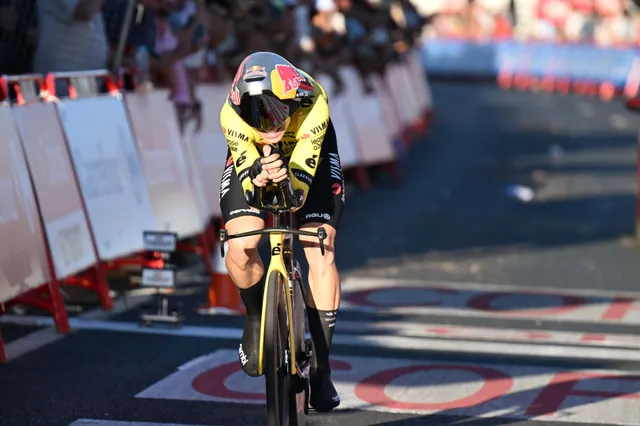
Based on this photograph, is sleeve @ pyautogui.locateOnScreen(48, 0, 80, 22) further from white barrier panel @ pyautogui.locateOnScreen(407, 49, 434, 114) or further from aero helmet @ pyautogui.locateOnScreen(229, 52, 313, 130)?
white barrier panel @ pyautogui.locateOnScreen(407, 49, 434, 114)

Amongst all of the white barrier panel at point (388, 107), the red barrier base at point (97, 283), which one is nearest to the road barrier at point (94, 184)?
the red barrier base at point (97, 283)

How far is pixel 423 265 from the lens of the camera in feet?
43.5

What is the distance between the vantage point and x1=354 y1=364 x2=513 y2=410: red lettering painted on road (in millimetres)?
7574

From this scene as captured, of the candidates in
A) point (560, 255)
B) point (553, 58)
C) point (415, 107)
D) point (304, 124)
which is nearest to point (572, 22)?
A: point (553, 58)

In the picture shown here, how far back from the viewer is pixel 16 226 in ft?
30.0

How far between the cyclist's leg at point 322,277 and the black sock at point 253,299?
25 centimetres

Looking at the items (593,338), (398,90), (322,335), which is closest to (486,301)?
(593,338)

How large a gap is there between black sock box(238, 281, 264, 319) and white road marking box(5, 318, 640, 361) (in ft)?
9.25

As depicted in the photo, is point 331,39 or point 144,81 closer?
point 144,81

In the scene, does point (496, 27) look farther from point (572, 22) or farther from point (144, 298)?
point (144, 298)

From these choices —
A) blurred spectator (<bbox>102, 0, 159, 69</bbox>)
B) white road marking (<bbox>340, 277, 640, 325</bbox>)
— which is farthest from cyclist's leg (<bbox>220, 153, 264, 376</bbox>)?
blurred spectator (<bbox>102, 0, 159, 69</bbox>)

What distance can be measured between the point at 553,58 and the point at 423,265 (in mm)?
37453

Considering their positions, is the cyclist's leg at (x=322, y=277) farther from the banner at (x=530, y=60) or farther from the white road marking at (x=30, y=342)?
the banner at (x=530, y=60)

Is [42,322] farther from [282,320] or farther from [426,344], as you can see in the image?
[282,320]
